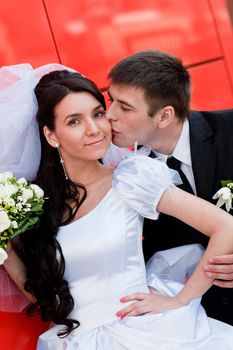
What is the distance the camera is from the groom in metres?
2.15

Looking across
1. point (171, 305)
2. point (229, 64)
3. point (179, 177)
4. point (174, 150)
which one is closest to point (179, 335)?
point (171, 305)

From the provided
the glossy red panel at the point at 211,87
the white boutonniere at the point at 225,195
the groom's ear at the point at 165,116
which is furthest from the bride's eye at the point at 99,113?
the glossy red panel at the point at 211,87

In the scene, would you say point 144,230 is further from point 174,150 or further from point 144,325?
point 144,325

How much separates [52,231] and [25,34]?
963mm

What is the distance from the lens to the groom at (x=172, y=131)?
2152mm

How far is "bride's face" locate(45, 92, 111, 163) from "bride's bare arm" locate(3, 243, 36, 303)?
1.38 ft

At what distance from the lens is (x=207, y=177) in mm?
2152

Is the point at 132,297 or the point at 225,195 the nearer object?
the point at 132,297

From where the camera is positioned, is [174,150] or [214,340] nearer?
[214,340]

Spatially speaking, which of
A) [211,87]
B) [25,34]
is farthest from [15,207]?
[211,87]

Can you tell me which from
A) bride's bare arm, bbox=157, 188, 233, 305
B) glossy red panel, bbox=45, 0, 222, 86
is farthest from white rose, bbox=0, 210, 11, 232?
glossy red panel, bbox=45, 0, 222, 86

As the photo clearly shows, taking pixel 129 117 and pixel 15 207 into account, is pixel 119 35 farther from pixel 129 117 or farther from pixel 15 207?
pixel 15 207

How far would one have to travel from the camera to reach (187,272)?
2195mm

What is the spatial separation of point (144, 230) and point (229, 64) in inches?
68.4
